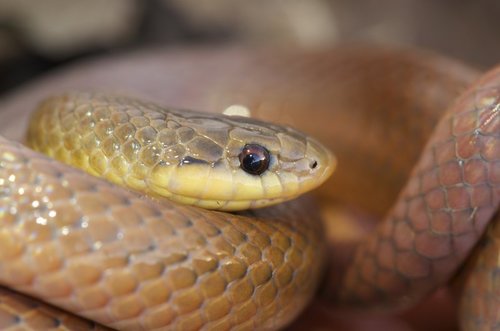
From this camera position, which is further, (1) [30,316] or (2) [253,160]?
(2) [253,160]

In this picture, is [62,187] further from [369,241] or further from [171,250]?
[369,241]

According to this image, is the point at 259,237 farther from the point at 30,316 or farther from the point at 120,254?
the point at 30,316

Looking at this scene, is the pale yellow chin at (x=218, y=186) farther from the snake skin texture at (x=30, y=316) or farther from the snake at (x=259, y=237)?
the snake skin texture at (x=30, y=316)

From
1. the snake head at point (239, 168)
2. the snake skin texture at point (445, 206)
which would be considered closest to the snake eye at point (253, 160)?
the snake head at point (239, 168)

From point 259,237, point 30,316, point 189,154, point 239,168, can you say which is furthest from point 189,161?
point 30,316

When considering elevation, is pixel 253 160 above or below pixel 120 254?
above

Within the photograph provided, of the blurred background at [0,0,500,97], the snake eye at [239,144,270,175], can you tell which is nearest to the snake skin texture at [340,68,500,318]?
the snake eye at [239,144,270,175]
